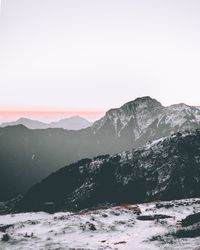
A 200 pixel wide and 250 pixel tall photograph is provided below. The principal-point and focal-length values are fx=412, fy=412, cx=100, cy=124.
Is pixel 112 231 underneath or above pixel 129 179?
underneath

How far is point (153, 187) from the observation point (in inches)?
4269

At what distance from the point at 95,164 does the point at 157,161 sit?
1873cm

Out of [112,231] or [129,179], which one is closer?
[112,231]

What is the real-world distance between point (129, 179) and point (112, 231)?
47.2 m

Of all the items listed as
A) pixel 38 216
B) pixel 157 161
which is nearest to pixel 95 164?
pixel 157 161

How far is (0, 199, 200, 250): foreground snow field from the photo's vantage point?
56.9 metres

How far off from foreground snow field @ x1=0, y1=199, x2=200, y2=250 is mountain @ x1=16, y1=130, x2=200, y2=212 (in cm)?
1985

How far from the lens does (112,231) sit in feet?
218

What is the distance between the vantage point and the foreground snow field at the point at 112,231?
187 feet

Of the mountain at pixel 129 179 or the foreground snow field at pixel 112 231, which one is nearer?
the foreground snow field at pixel 112 231

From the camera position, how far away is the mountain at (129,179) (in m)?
106

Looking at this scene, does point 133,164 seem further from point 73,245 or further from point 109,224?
point 73,245

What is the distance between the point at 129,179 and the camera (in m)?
113

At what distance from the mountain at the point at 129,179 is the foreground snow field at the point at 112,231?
19.8m
